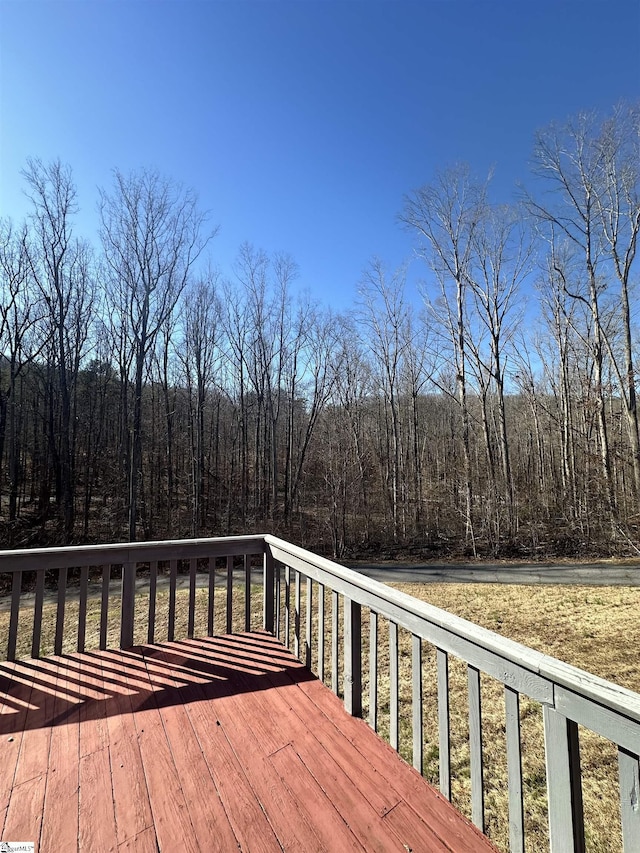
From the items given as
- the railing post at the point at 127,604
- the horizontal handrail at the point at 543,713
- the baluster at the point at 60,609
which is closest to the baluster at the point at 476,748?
the horizontal handrail at the point at 543,713

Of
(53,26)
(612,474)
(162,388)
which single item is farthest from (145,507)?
(612,474)

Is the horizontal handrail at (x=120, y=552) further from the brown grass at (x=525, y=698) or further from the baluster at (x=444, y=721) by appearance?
the baluster at (x=444, y=721)

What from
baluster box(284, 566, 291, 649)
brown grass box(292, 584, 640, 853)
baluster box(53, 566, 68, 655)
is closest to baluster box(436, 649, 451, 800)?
brown grass box(292, 584, 640, 853)

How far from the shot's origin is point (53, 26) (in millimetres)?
4812

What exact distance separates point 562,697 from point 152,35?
8015 mm

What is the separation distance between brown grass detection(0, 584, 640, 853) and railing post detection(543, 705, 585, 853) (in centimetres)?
139

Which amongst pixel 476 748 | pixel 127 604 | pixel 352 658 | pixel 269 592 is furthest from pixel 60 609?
pixel 476 748

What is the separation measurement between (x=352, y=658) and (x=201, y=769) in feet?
2.75

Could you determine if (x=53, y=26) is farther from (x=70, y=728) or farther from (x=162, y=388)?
(x=162, y=388)

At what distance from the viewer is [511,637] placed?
482 centimetres

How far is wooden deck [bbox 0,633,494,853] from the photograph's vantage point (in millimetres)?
1371

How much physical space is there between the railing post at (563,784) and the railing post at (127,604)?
8.83 feet

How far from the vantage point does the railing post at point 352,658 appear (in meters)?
2.07

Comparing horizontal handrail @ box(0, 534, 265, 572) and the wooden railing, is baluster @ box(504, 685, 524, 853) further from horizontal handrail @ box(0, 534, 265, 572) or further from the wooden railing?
horizontal handrail @ box(0, 534, 265, 572)
